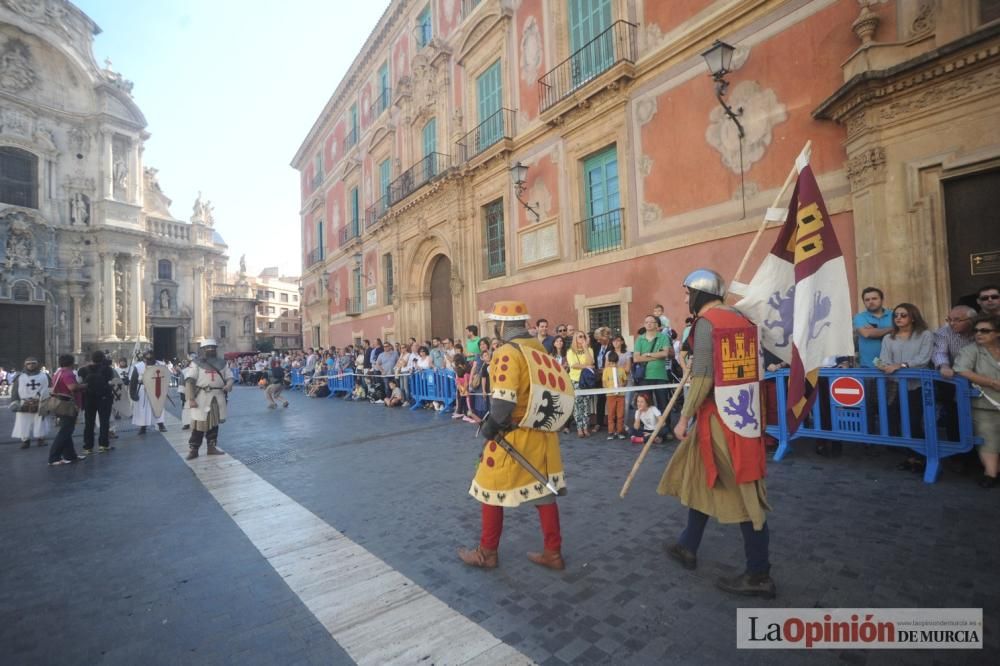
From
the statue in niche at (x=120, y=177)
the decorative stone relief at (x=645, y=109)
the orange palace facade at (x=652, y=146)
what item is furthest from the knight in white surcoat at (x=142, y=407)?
the statue in niche at (x=120, y=177)

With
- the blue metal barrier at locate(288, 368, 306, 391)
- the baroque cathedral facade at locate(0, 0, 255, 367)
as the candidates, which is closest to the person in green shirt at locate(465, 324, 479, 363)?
the blue metal barrier at locate(288, 368, 306, 391)

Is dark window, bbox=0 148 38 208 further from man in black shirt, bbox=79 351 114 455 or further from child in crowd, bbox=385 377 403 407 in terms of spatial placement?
child in crowd, bbox=385 377 403 407

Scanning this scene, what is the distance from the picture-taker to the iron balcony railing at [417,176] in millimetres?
16750

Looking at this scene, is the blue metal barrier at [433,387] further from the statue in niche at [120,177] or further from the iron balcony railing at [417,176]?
the statue in niche at [120,177]

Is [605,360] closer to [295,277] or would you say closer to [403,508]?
[403,508]

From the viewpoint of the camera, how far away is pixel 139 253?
31203 mm

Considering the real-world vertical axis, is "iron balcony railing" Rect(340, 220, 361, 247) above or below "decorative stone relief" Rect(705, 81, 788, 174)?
above

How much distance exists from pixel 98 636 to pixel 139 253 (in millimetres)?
36602

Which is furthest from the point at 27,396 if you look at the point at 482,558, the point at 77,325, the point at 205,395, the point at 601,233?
the point at 77,325

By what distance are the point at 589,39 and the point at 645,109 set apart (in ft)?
9.54

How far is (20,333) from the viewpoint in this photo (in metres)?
26.3

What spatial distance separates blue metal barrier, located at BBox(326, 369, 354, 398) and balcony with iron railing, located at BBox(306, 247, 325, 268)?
13668 mm

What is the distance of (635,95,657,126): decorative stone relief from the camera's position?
9953mm

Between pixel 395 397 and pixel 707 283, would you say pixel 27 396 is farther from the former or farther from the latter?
pixel 707 283
